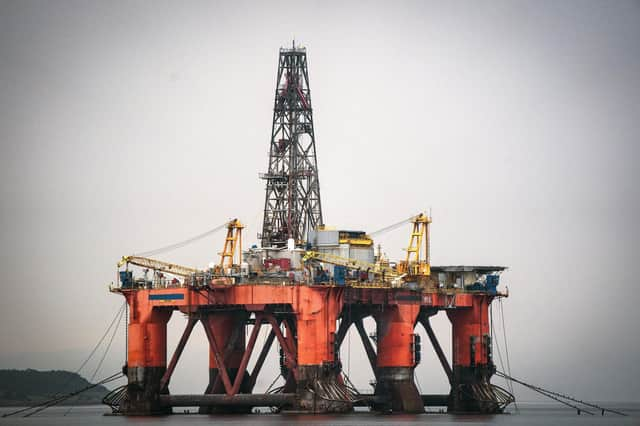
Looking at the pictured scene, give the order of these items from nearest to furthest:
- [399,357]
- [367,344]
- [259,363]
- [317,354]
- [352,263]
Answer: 1. [317,354]
2. [352,263]
3. [399,357]
4. [259,363]
5. [367,344]

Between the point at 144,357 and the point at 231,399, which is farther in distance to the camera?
the point at 144,357

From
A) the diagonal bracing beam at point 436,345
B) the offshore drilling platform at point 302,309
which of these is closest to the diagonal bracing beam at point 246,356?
the offshore drilling platform at point 302,309

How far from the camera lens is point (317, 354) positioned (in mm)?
62719

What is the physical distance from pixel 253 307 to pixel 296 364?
370 cm

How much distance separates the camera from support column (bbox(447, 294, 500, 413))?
231 ft

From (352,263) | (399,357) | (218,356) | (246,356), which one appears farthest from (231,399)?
(399,357)

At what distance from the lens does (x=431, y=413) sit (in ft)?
242

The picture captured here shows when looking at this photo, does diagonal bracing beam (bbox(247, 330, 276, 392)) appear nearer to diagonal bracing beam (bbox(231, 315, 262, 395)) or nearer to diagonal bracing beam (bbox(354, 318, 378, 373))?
diagonal bracing beam (bbox(231, 315, 262, 395))

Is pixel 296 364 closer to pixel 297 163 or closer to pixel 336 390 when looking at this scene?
pixel 336 390

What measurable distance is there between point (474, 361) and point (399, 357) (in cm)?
511

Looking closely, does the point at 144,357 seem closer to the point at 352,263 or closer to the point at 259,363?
the point at 259,363

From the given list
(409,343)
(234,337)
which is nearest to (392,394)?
(409,343)

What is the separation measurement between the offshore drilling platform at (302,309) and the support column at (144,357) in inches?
2.0

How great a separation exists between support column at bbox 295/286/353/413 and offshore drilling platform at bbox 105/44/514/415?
0.19ft
